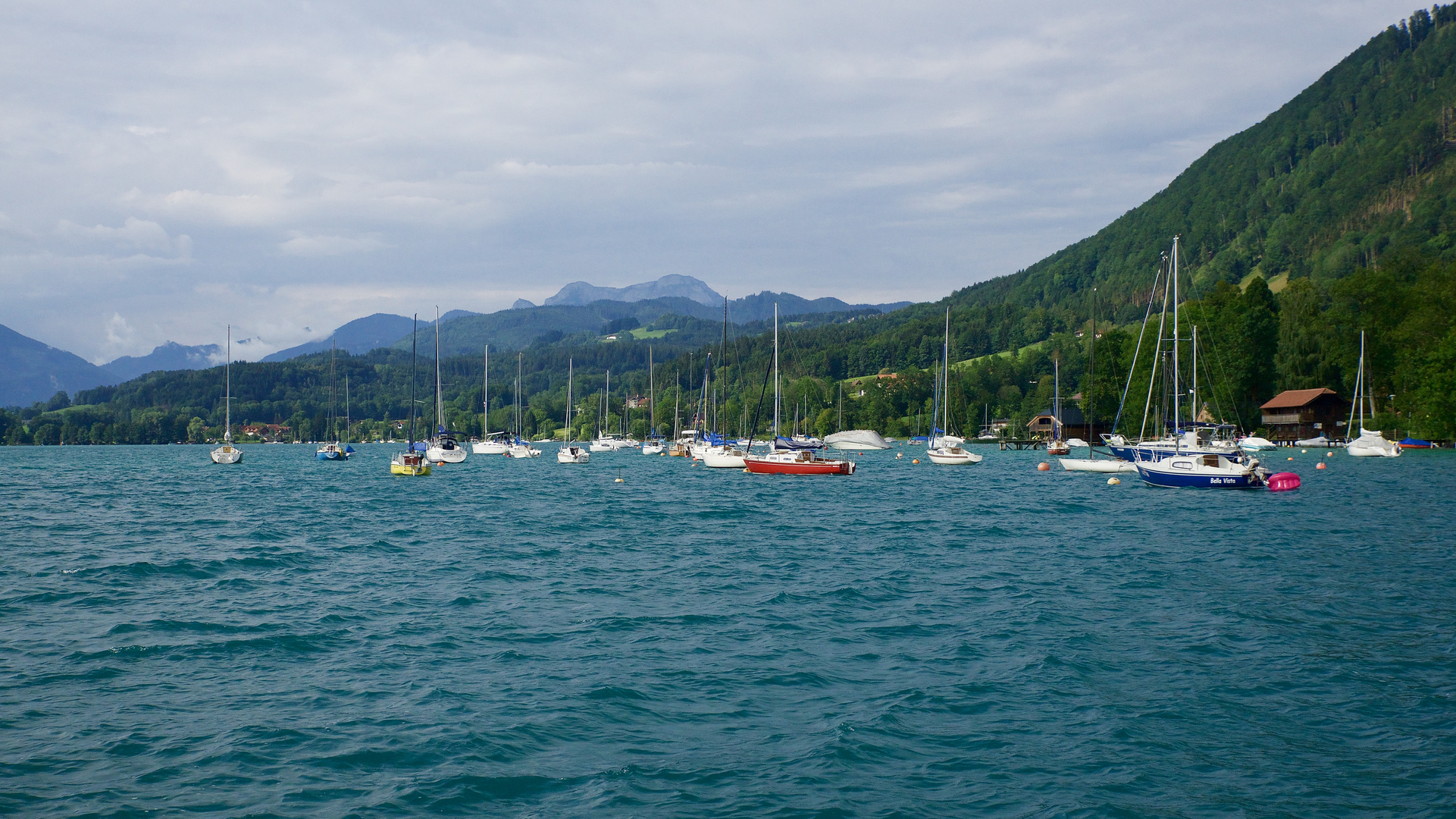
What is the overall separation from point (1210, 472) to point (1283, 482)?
149 inches

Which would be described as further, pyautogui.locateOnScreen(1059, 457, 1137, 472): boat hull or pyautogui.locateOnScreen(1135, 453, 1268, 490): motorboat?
pyautogui.locateOnScreen(1059, 457, 1137, 472): boat hull

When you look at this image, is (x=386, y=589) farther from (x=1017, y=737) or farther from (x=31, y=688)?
(x=1017, y=737)

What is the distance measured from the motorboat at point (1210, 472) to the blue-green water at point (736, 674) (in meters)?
15.6

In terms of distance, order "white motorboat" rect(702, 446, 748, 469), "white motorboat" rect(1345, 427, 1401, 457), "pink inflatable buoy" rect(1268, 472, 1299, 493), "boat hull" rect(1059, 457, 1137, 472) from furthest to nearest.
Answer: "white motorboat" rect(1345, 427, 1401, 457) < "white motorboat" rect(702, 446, 748, 469) < "boat hull" rect(1059, 457, 1137, 472) < "pink inflatable buoy" rect(1268, 472, 1299, 493)

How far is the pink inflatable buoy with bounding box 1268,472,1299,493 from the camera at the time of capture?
48375mm

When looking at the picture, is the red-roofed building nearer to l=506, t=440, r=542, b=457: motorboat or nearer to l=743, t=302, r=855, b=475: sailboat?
l=743, t=302, r=855, b=475: sailboat

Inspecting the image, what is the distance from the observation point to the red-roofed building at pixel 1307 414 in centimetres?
10706

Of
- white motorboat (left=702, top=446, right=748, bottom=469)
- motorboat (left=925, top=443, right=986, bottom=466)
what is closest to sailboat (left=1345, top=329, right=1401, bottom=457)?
Answer: motorboat (left=925, top=443, right=986, bottom=466)

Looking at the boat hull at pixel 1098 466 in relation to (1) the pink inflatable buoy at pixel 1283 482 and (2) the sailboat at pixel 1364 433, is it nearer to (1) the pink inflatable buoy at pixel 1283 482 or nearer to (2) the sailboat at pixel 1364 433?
(1) the pink inflatable buoy at pixel 1283 482

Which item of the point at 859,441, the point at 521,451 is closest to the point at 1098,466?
the point at 521,451

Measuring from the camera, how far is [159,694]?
1320cm

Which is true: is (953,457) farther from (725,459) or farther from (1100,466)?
(725,459)

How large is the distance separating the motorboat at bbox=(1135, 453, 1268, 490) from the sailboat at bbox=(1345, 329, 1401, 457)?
141 ft

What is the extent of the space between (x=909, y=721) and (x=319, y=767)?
7205 mm
